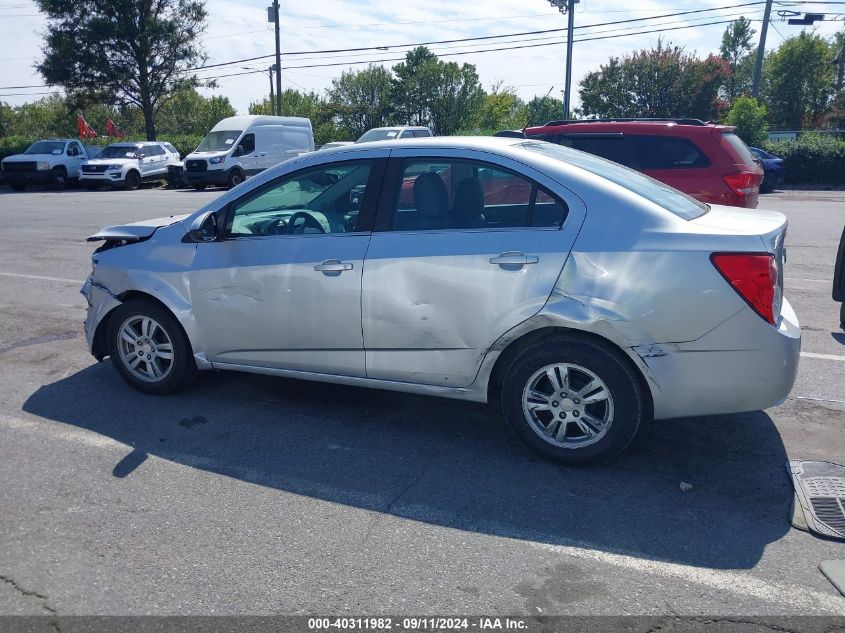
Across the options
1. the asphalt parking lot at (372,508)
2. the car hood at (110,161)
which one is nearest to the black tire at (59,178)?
the car hood at (110,161)

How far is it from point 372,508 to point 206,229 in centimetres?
214

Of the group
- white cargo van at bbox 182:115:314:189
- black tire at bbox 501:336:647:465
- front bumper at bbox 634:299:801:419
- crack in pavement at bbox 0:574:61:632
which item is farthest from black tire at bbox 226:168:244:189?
crack in pavement at bbox 0:574:61:632

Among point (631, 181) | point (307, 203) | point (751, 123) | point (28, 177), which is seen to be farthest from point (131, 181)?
point (631, 181)

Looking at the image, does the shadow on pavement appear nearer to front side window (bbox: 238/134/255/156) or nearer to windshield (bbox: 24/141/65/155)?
front side window (bbox: 238/134/255/156)

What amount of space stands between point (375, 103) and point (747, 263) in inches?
2692

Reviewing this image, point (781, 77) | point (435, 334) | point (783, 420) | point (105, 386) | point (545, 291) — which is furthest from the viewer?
point (781, 77)

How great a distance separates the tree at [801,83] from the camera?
214 ft

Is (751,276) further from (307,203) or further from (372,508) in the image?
(307,203)

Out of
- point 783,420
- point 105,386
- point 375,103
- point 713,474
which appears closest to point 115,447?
point 105,386

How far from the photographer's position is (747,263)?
12.6 ft

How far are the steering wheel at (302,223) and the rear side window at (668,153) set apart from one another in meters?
5.38

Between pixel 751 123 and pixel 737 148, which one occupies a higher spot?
pixel 751 123

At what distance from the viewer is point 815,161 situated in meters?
29.8

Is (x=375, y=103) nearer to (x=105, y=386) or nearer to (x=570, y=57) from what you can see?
(x=570, y=57)
